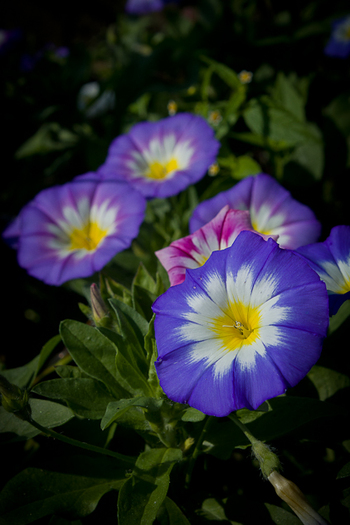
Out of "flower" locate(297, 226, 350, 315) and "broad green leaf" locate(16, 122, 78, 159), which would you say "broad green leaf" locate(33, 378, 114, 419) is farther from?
"broad green leaf" locate(16, 122, 78, 159)

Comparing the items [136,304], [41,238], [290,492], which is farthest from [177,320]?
[41,238]

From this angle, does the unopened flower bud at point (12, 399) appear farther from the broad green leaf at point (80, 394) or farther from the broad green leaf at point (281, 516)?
the broad green leaf at point (281, 516)

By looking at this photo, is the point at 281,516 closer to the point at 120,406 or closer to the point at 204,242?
the point at 120,406

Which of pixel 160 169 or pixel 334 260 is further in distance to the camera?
pixel 160 169

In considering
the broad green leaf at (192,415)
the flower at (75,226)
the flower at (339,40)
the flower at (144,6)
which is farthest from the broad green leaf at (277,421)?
the flower at (144,6)

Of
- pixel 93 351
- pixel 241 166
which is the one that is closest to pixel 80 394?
pixel 93 351

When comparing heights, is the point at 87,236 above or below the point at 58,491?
above
